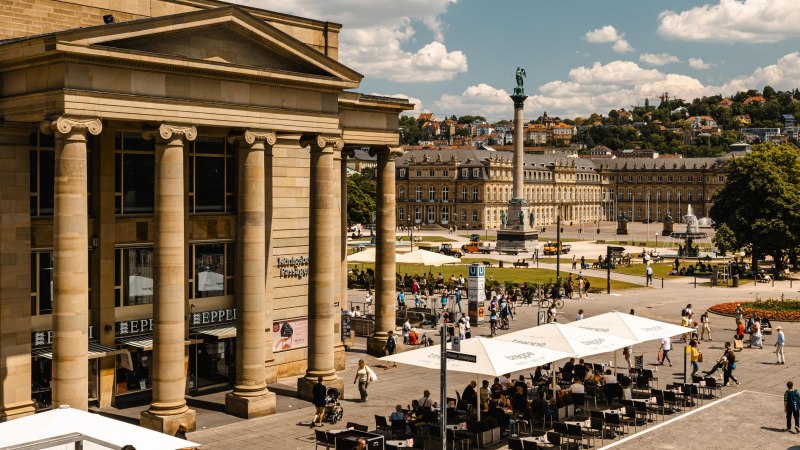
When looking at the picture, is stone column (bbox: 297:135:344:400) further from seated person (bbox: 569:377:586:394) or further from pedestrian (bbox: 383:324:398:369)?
seated person (bbox: 569:377:586:394)

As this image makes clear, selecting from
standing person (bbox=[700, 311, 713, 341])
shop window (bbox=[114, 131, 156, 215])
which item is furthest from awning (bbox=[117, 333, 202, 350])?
standing person (bbox=[700, 311, 713, 341])

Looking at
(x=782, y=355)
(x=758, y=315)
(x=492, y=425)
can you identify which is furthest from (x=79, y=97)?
(x=758, y=315)

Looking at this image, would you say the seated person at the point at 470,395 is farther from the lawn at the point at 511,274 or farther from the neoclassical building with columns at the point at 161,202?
the lawn at the point at 511,274

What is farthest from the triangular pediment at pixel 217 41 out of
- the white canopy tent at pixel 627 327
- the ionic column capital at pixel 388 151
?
the white canopy tent at pixel 627 327

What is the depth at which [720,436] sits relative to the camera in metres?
28.1

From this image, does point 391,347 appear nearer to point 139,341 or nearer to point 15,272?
point 139,341

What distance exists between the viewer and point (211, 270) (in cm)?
3372

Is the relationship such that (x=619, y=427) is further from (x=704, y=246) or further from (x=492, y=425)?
(x=704, y=246)

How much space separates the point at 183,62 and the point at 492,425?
570 inches

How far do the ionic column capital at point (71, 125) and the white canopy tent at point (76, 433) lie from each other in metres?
8.75

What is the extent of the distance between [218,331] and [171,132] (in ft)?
30.3

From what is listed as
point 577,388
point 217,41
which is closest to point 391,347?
point 577,388

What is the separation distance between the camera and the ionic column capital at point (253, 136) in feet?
96.1

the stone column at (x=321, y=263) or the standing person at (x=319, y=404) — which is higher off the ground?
the stone column at (x=321, y=263)
